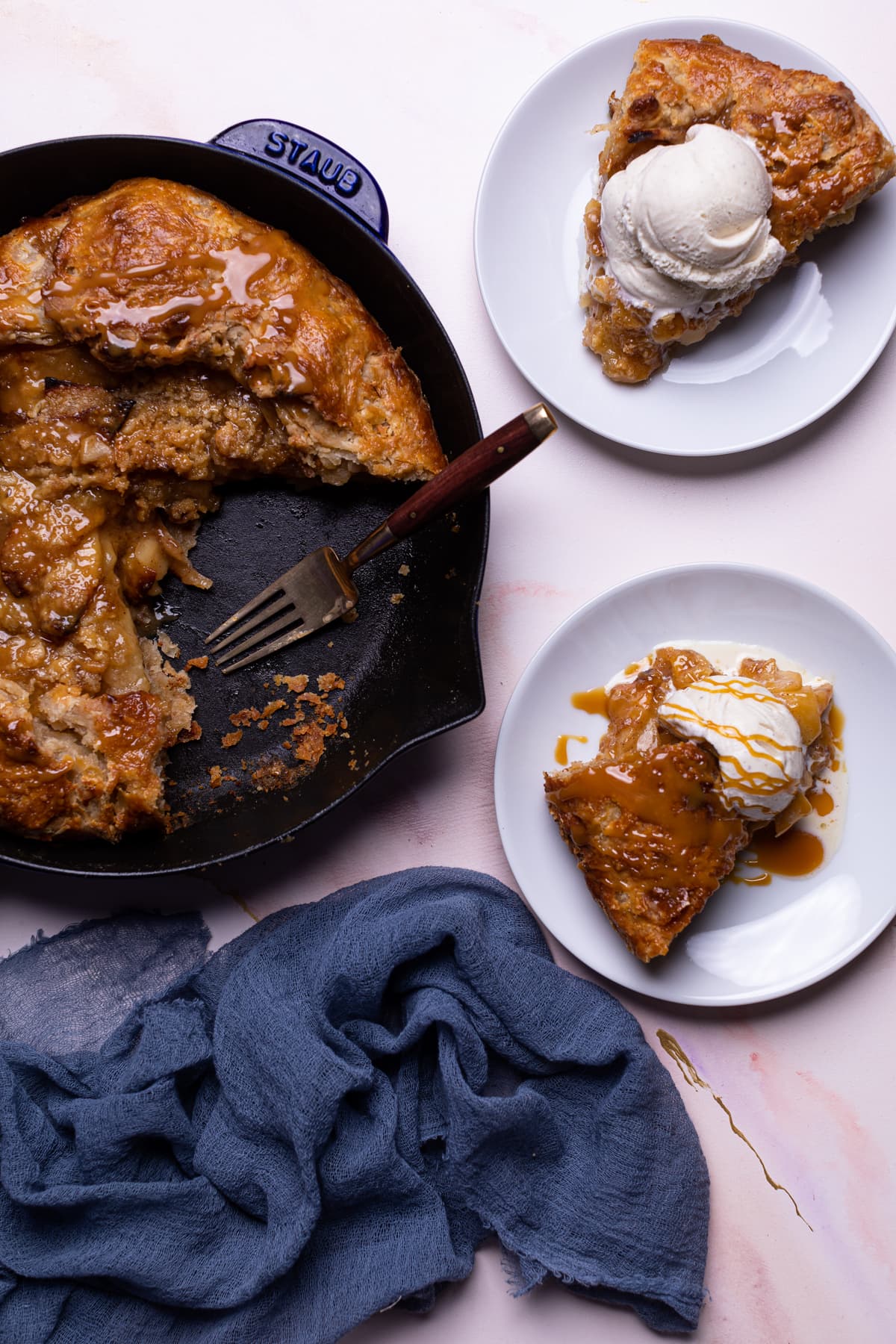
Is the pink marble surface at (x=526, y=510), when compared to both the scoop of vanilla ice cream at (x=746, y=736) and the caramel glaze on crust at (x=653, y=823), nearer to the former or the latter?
the caramel glaze on crust at (x=653, y=823)

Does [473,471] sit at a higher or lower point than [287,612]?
higher

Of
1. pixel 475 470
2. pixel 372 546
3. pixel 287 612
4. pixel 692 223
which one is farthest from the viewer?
pixel 287 612

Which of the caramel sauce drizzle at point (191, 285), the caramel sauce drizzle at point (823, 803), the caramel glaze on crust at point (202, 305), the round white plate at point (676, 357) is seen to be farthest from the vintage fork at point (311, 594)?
the caramel sauce drizzle at point (823, 803)

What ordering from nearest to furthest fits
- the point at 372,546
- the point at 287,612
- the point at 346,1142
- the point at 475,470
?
the point at 475,470
the point at 372,546
the point at 346,1142
the point at 287,612

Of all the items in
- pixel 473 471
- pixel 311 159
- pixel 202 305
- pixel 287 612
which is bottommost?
pixel 287 612

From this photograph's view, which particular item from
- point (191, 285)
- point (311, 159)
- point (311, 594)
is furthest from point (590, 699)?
point (311, 159)

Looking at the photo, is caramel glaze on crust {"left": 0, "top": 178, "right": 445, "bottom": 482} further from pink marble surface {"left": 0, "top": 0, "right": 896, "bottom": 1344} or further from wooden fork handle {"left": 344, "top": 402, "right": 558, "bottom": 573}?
pink marble surface {"left": 0, "top": 0, "right": 896, "bottom": 1344}

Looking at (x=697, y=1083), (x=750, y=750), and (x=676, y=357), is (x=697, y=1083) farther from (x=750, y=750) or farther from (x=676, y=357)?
(x=676, y=357)
